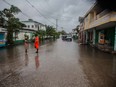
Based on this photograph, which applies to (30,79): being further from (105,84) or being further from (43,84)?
(105,84)

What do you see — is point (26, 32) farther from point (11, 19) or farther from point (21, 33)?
point (11, 19)

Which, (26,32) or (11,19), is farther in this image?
(26,32)

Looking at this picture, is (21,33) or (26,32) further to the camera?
(26,32)

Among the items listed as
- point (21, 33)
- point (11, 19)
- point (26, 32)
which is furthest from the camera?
point (26, 32)

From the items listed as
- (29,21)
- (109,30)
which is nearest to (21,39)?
(109,30)

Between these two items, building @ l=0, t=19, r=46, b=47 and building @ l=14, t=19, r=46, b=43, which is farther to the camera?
building @ l=14, t=19, r=46, b=43

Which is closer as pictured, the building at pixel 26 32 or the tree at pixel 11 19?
the tree at pixel 11 19

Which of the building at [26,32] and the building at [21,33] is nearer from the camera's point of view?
the building at [21,33]

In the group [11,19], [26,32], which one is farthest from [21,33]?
[11,19]

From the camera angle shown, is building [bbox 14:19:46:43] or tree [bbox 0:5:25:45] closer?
tree [bbox 0:5:25:45]

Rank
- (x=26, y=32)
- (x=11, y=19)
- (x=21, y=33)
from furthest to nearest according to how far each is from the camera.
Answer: (x=26, y=32), (x=21, y=33), (x=11, y=19)

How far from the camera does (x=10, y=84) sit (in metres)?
6.05

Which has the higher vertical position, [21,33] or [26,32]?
[26,32]

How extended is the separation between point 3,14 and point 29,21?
40552mm
